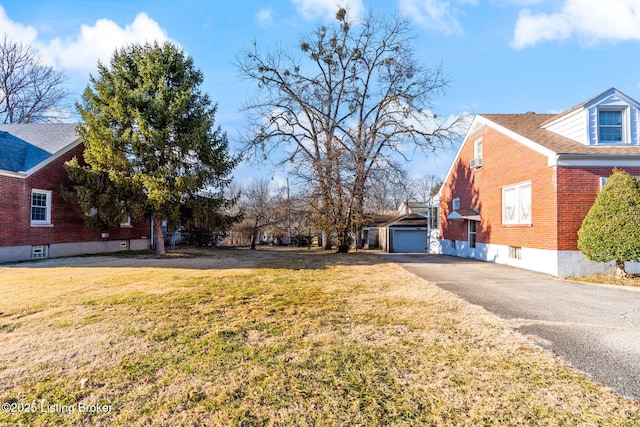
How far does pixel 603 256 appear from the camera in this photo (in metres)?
9.12

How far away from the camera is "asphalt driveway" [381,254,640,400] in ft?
11.8

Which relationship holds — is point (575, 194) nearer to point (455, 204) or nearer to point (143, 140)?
point (455, 204)

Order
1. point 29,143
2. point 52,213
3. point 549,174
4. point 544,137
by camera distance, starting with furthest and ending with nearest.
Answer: point 29,143 → point 52,213 → point 544,137 → point 549,174

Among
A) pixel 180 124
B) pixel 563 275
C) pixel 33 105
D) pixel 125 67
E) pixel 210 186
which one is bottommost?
pixel 563 275

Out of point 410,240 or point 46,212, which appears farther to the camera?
point 410,240

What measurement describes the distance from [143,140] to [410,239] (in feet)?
66.9

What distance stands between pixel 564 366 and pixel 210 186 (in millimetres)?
16335

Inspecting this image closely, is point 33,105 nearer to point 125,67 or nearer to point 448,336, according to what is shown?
point 125,67

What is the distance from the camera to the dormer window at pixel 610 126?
36.4 feet

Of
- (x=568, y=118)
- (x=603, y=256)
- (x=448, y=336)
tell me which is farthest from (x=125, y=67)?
(x=603, y=256)

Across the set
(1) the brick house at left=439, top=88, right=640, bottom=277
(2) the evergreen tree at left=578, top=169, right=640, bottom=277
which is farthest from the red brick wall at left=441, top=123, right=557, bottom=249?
(2) the evergreen tree at left=578, top=169, right=640, bottom=277

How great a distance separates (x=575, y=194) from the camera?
10414 millimetres

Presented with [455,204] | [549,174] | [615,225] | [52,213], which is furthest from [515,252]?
[52,213]

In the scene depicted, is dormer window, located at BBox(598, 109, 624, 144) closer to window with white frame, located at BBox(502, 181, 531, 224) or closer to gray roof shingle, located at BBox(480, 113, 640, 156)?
gray roof shingle, located at BBox(480, 113, 640, 156)
